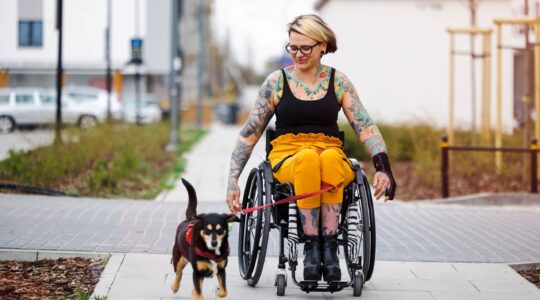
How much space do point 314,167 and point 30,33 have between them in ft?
47.0

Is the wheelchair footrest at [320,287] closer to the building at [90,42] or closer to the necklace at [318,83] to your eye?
the necklace at [318,83]

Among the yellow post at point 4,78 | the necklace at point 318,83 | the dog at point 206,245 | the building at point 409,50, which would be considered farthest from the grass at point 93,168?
the yellow post at point 4,78

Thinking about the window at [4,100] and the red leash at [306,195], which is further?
the window at [4,100]

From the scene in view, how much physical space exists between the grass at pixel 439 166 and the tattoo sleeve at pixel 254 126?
7848 mm

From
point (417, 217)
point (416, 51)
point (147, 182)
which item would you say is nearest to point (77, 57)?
point (416, 51)

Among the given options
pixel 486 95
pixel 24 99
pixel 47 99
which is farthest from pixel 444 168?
pixel 47 99

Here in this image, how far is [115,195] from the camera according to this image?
1388cm

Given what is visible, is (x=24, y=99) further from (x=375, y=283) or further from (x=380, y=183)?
(x=380, y=183)

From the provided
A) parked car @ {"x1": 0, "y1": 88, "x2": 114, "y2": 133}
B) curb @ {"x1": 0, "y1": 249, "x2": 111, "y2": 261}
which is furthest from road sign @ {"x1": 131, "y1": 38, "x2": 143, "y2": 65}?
curb @ {"x1": 0, "y1": 249, "x2": 111, "y2": 261}

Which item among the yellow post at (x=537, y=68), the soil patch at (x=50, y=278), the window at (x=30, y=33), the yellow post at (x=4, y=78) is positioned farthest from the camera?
the yellow post at (x=4, y=78)

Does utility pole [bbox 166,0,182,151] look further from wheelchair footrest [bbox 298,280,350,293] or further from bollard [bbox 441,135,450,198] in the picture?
wheelchair footrest [bbox 298,280,350,293]

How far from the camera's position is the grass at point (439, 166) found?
15.3m

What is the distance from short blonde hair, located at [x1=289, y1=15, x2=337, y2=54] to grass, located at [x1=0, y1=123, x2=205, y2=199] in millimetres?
6988

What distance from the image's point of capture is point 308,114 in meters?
6.89
